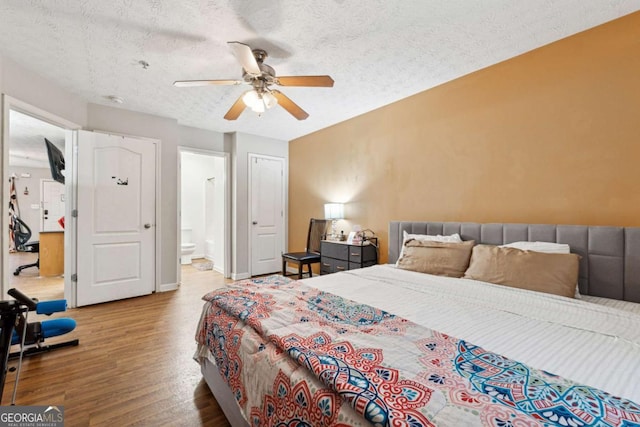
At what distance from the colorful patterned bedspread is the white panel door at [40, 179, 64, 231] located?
31.0 feet

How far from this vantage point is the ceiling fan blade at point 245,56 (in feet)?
5.78

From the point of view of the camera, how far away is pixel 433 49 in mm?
2363

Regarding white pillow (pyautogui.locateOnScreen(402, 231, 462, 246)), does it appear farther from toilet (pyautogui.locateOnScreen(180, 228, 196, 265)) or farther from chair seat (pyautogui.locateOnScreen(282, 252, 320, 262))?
toilet (pyautogui.locateOnScreen(180, 228, 196, 265))

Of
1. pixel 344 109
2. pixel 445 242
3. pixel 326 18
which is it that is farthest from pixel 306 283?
pixel 344 109

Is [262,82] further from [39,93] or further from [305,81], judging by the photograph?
[39,93]

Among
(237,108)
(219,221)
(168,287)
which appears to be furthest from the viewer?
(219,221)

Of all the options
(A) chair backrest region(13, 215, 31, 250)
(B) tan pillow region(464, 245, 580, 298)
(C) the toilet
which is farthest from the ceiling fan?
(A) chair backrest region(13, 215, 31, 250)

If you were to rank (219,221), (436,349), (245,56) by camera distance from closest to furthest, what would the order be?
(436,349) < (245,56) < (219,221)

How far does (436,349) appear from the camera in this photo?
1.12 metres

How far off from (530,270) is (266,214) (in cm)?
405

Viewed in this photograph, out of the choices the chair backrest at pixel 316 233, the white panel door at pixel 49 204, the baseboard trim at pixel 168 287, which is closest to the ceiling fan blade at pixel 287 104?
the chair backrest at pixel 316 233

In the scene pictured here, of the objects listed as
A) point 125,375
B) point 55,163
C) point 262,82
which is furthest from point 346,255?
point 55,163

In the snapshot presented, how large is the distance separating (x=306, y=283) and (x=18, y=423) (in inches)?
64.7

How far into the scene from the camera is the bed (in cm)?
79
